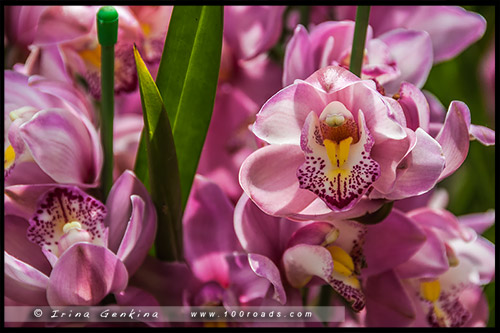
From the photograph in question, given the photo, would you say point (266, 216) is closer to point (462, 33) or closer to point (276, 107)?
point (276, 107)

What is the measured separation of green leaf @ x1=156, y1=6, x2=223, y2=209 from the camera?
0.45 m

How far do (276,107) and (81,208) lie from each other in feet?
0.43

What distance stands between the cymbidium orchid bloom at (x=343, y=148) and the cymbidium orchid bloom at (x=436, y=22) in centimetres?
14

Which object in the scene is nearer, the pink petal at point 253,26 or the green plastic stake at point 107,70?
the green plastic stake at point 107,70

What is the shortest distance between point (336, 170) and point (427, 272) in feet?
0.42

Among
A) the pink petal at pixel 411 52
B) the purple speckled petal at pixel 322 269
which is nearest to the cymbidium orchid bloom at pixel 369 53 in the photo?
the pink petal at pixel 411 52

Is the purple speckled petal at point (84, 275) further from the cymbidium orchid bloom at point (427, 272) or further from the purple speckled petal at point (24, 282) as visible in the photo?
the cymbidium orchid bloom at point (427, 272)

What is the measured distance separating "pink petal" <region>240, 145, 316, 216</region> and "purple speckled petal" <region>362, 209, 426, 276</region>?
74 millimetres

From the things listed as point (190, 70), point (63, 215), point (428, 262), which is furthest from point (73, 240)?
point (428, 262)

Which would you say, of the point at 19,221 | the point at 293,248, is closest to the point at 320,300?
the point at 293,248

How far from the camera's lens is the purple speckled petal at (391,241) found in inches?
18.6

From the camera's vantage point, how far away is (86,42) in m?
0.51

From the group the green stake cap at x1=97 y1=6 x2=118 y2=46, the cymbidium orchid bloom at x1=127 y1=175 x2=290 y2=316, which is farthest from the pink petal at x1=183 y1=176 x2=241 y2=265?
the green stake cap at x1=97 y1=6 x2=118 y2=46

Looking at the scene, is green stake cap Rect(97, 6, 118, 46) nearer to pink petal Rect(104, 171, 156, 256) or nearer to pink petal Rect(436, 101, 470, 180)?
pink petal Rect(104, 171, 156, 256)
